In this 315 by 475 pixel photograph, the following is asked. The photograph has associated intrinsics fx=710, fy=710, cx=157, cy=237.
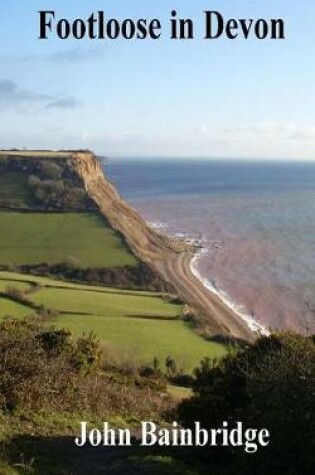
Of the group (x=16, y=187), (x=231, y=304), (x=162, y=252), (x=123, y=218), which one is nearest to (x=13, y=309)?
(x=231, y=304)

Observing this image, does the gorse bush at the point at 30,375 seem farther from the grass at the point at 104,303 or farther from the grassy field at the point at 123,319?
the grass at the point at 104,303

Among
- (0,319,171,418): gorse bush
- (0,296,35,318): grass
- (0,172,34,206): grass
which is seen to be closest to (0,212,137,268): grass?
(0,172,34,206): grass

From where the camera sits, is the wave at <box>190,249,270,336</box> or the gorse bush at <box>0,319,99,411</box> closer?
the gorse bush at <box>0,319,99,411</box>

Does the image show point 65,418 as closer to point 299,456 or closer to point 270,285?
point 299,456

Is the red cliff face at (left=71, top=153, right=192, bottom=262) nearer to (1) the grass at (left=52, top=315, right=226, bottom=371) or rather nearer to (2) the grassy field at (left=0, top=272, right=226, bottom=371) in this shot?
(2) the grassy field at (left=0, top=272, right=226, bottom=371)

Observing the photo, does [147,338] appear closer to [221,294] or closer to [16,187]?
[221,294]

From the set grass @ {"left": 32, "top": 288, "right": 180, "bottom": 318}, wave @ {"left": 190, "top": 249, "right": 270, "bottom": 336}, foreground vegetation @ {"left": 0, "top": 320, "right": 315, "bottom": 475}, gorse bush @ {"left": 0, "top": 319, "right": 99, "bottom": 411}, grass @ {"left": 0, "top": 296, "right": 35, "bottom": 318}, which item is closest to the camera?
foreground vegetation @ {"left": 0, "top": 320, "right": 315, "bottom": 475}
